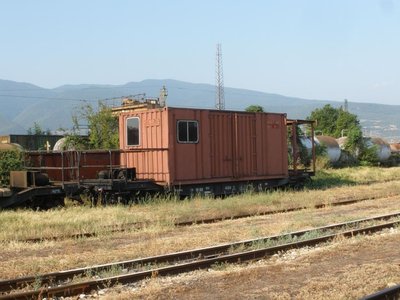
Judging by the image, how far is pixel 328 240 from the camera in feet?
34.2

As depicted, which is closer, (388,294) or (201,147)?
(388,294)

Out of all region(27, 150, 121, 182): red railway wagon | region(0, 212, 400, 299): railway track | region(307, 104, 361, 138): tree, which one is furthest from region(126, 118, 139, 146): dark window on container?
region(307, 104, 361, 138): tree

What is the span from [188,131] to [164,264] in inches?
402

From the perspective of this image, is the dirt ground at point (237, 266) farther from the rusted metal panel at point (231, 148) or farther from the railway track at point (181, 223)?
the rusted metal panel at point (231, 148)

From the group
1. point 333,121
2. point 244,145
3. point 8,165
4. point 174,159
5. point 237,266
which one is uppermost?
point 333,121

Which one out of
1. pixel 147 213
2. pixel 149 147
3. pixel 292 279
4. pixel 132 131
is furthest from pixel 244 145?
pixel 292 279

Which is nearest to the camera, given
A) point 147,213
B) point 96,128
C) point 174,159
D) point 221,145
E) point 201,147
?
point 147,213

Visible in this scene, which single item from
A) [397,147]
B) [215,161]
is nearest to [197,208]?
[215,161]

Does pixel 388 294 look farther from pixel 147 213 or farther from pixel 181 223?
pixel 147 213

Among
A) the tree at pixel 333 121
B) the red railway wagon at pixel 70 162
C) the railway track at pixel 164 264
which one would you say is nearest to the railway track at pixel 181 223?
the railway track at pixel 164 264

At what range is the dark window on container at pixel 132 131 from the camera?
63.4 ft

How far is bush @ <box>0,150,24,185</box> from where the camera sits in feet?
61.8

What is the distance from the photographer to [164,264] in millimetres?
8539

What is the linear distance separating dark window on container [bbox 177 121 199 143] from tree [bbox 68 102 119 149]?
765cm
